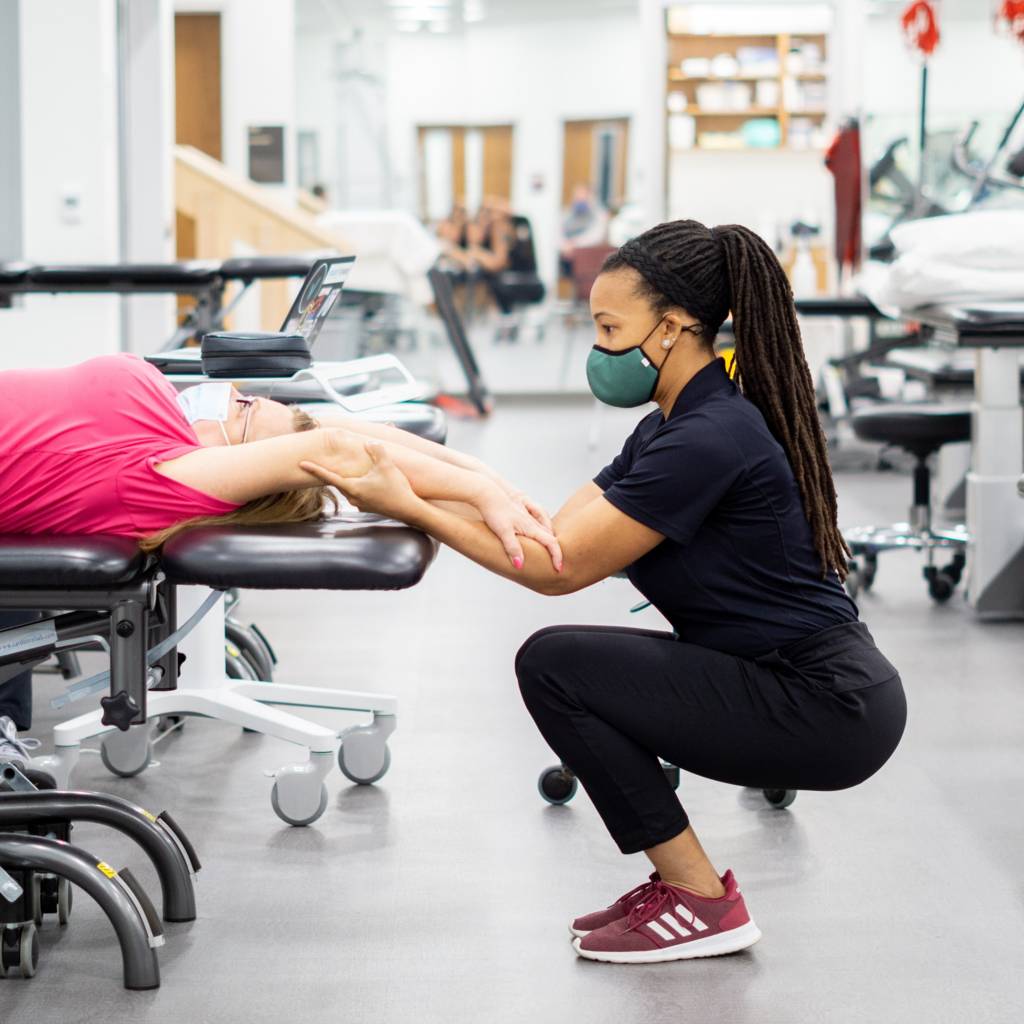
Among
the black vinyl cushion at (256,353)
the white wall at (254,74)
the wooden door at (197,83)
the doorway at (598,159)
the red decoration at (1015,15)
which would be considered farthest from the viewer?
the wooden door at (197,83)

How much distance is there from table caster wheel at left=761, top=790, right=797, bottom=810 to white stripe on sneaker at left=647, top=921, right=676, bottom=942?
2.15ft

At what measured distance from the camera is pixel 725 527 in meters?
1.94

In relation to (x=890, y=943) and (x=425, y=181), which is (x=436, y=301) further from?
(x=890, y=943)

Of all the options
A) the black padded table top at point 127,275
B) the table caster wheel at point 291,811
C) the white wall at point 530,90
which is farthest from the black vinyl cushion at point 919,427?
the white wall at point 530,90

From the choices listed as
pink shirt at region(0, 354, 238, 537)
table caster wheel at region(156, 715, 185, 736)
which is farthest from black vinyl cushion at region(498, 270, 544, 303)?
pink shirt at region(0, 354, 238, 537)

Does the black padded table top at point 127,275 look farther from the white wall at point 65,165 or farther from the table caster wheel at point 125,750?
the table caster wheel at point 125,750

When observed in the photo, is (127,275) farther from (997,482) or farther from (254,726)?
(997,482)

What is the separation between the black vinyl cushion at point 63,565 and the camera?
1.85 m

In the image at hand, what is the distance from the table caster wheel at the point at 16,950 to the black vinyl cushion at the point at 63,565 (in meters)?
0.46

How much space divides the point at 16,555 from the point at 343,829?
0.90 metres

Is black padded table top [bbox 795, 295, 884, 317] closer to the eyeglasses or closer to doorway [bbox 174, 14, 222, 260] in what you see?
the eyeglasses

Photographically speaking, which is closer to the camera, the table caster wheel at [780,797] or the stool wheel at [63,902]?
the stool wheel at [63,902]

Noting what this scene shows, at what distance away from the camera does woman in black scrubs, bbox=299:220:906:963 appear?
194 cm

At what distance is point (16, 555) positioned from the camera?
1857 millimetres
